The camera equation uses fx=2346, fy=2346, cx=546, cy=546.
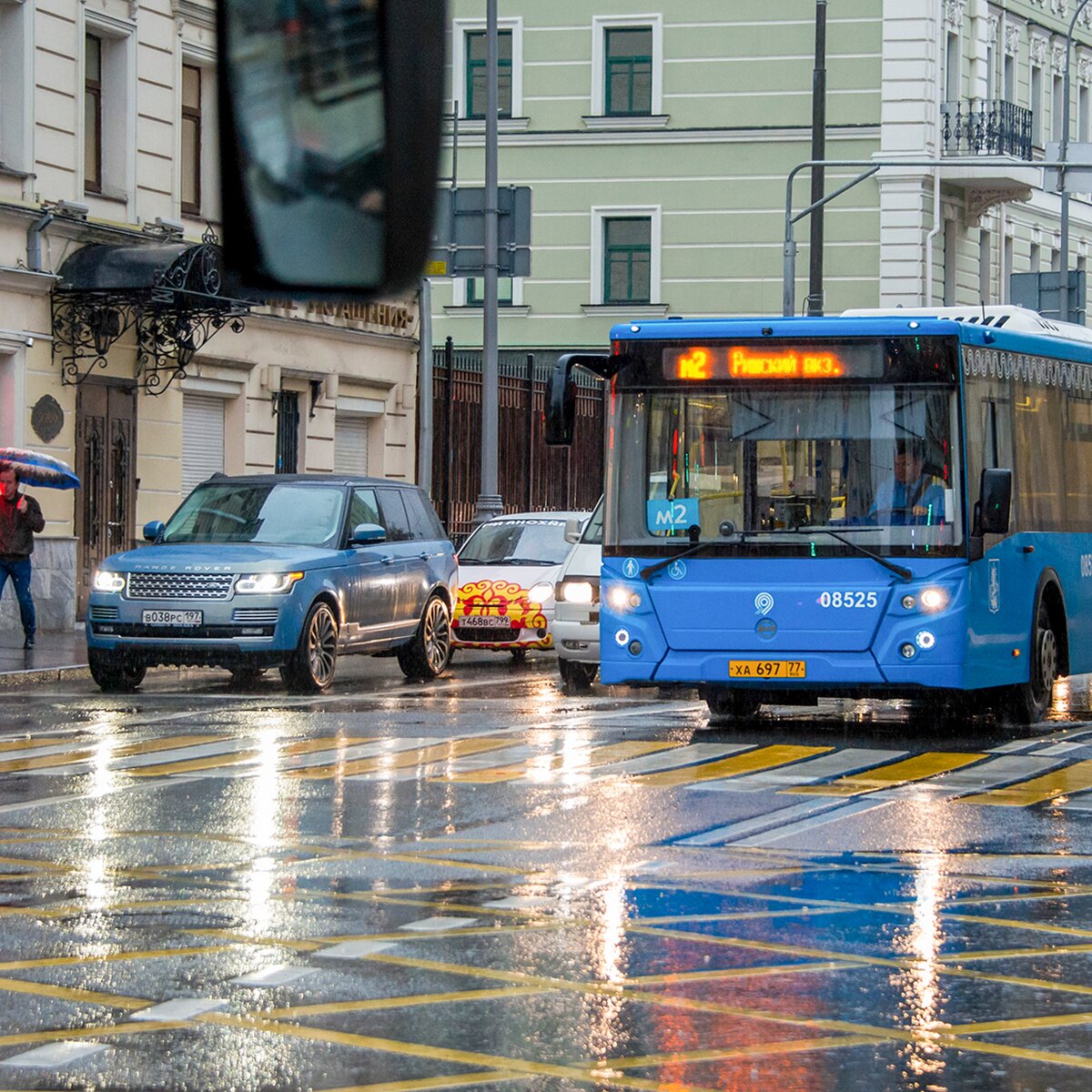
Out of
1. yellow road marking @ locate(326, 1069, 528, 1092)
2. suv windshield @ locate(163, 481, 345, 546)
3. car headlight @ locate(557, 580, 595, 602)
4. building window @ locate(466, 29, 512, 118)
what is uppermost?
building window @ locate(466, 29, 512, 118)

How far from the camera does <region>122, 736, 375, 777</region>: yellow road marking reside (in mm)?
13484

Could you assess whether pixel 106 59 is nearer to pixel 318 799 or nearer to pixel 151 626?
pixel 151 626

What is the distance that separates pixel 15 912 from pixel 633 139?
136 feet

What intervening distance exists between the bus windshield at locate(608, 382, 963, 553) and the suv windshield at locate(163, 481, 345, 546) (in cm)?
525

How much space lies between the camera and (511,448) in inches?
1467

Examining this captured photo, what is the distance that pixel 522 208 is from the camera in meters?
29.6

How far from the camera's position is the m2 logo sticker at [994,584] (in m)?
16.0

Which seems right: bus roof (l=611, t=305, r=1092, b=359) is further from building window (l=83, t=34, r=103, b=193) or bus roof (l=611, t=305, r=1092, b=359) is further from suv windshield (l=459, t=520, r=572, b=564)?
building window (l=83, t=34, r=103, b=193)

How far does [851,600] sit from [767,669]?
0.73 metres

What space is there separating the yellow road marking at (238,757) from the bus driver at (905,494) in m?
3.76

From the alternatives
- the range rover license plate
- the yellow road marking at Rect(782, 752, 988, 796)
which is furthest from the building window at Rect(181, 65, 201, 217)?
the yellow road marking at Rect(782, 752, 988, 796)

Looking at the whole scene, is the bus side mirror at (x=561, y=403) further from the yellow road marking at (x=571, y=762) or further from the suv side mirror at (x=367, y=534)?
the suv side mirror at (x=367, y=534)

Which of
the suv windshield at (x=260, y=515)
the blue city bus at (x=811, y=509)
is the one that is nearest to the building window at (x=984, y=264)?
the suv windshield at (x=260, y=515)

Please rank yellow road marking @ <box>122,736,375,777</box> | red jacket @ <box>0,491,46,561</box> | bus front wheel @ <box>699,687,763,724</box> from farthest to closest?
red jacket @ <box>0,491,46,561</box>
bus front wheel @ <box>699,687,763,724</box>
yellow road marking @ <box>122,736,375,777</box>
